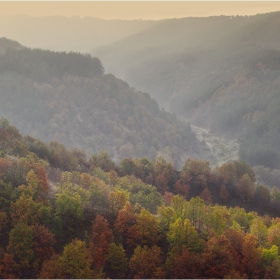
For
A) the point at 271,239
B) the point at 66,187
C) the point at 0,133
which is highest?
the point at 0,133

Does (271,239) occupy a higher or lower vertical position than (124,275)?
higher

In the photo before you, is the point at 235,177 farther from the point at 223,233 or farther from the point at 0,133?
the point at 0,133

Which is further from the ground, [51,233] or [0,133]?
[0,133]

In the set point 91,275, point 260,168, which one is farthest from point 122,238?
point 260,168

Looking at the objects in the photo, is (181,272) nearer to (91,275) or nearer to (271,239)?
(91,275)

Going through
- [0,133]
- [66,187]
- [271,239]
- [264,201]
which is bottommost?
[264,201]

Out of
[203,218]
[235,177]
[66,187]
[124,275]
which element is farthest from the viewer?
[235,177]

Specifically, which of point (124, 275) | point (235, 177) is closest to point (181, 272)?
point (124, 275)

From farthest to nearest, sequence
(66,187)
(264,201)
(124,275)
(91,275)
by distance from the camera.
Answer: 1. (264,201)
2. (66,187)
3. (124,275)
4. (91,275)

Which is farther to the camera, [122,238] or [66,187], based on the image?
[66,187]
